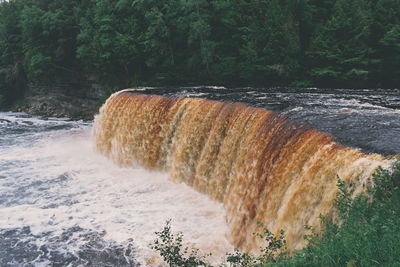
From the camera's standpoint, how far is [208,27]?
25.9m

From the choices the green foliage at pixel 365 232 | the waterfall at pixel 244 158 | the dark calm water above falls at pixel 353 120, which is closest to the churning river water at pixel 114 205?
the dark calm water above falls at pixel 353 120

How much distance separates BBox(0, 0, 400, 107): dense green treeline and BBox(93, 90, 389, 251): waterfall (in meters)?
11.8

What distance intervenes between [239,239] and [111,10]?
2687cm

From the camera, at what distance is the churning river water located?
790 cm

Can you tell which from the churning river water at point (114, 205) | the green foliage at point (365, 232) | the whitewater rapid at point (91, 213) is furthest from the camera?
the whitewater rapid at point (91, 213)

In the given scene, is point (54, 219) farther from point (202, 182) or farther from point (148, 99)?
point (148, 99)

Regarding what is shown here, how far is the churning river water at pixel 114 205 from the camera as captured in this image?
790cm

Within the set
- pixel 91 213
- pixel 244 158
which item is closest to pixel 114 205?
pixel 91 213

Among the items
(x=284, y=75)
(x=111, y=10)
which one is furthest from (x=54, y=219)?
(x=111, y=10)

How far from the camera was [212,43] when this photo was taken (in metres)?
26.1

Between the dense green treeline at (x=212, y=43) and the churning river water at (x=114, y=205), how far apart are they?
11877 mm

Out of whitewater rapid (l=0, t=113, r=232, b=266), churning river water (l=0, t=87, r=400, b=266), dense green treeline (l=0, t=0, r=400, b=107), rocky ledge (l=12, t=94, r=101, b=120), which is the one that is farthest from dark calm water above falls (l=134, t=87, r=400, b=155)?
rocky ledge (l=12, t=94, r=101, b=120)

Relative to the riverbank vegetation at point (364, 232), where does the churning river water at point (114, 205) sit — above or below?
below

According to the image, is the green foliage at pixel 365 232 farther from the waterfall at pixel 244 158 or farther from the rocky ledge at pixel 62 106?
the rocky ledge at pixel 62 106
